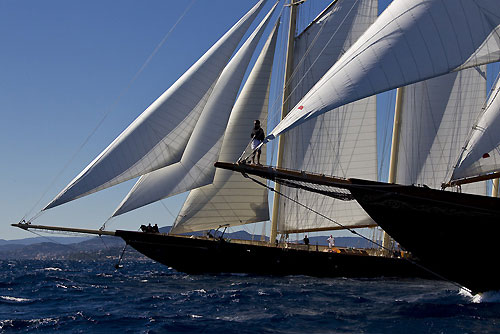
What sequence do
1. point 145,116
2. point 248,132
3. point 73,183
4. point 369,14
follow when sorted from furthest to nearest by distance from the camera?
point 369,14
point 248,132
point 145,116
point 73,183

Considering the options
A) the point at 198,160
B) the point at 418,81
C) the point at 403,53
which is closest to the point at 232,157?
the point at 198,160

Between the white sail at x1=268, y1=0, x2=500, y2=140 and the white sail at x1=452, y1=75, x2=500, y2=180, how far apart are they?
5.83 feet

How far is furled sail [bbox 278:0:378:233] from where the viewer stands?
113 feet

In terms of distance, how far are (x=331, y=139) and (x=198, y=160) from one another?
8.85m

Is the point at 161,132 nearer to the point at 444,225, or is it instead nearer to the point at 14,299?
the point at 14,299

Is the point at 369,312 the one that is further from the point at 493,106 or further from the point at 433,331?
the point at 493,106

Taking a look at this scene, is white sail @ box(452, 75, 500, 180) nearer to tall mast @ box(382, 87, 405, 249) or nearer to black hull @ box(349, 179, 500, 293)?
black hull @ box(349, 179, 500, 293)

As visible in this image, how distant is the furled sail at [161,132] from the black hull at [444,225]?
436 inches

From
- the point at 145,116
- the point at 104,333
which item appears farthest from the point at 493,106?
the point at 145,116

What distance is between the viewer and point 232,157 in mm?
31000

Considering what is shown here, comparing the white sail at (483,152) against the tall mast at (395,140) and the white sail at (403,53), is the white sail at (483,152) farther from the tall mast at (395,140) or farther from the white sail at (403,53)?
the tall mast at (395,140)

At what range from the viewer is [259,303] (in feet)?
65.0

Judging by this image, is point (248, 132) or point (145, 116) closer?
point (145, 116)

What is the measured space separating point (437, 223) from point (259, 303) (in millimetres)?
6052
